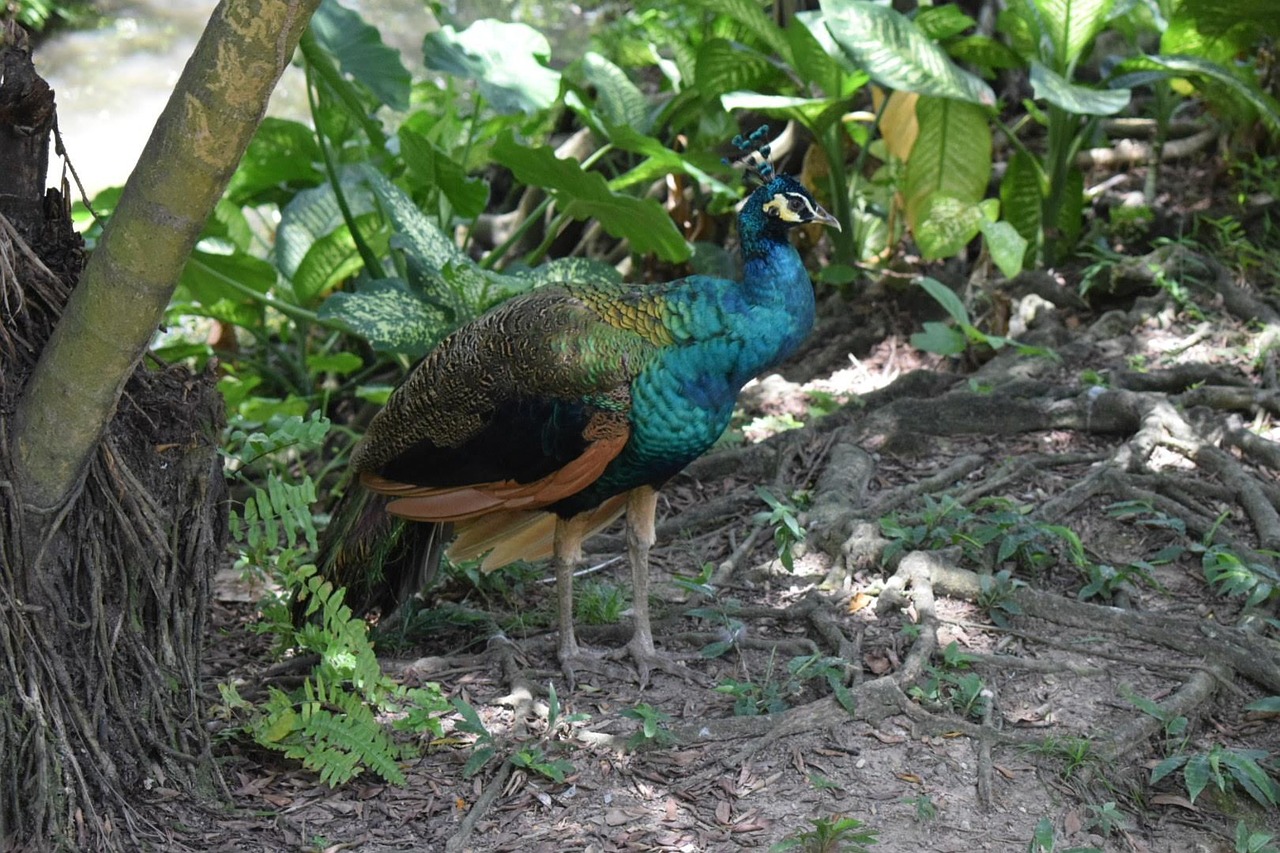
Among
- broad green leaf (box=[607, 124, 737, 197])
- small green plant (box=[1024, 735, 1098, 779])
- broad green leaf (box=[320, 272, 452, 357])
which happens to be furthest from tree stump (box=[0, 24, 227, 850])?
broad green leaf (box=[607, 124, 737, 197])

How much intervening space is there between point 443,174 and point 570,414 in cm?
255

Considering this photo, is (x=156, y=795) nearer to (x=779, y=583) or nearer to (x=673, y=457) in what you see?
(x=673, y=457)

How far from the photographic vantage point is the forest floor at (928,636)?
331cm

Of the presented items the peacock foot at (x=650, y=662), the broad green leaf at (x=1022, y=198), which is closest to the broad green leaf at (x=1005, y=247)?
the broad green leaf at (x=1022, y=198)

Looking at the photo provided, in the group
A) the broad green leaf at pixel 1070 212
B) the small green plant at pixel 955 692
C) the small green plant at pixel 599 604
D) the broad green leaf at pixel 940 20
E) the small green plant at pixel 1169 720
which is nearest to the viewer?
the small green plant at pixel 1169 720

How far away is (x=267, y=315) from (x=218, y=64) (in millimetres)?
6038

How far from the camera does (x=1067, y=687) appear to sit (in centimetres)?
384

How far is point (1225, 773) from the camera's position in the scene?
3.38m

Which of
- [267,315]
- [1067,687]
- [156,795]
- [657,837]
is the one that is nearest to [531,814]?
[657,837]

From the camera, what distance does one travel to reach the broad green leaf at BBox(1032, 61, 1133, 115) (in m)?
5.70

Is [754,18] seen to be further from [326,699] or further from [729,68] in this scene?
[326,699]

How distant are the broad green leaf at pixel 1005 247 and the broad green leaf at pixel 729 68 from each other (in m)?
1.55

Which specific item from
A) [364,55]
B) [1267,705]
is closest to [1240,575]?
[1267,705]

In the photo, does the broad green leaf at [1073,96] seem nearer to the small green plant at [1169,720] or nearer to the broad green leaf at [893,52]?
the broad green leaf at [893,52]
